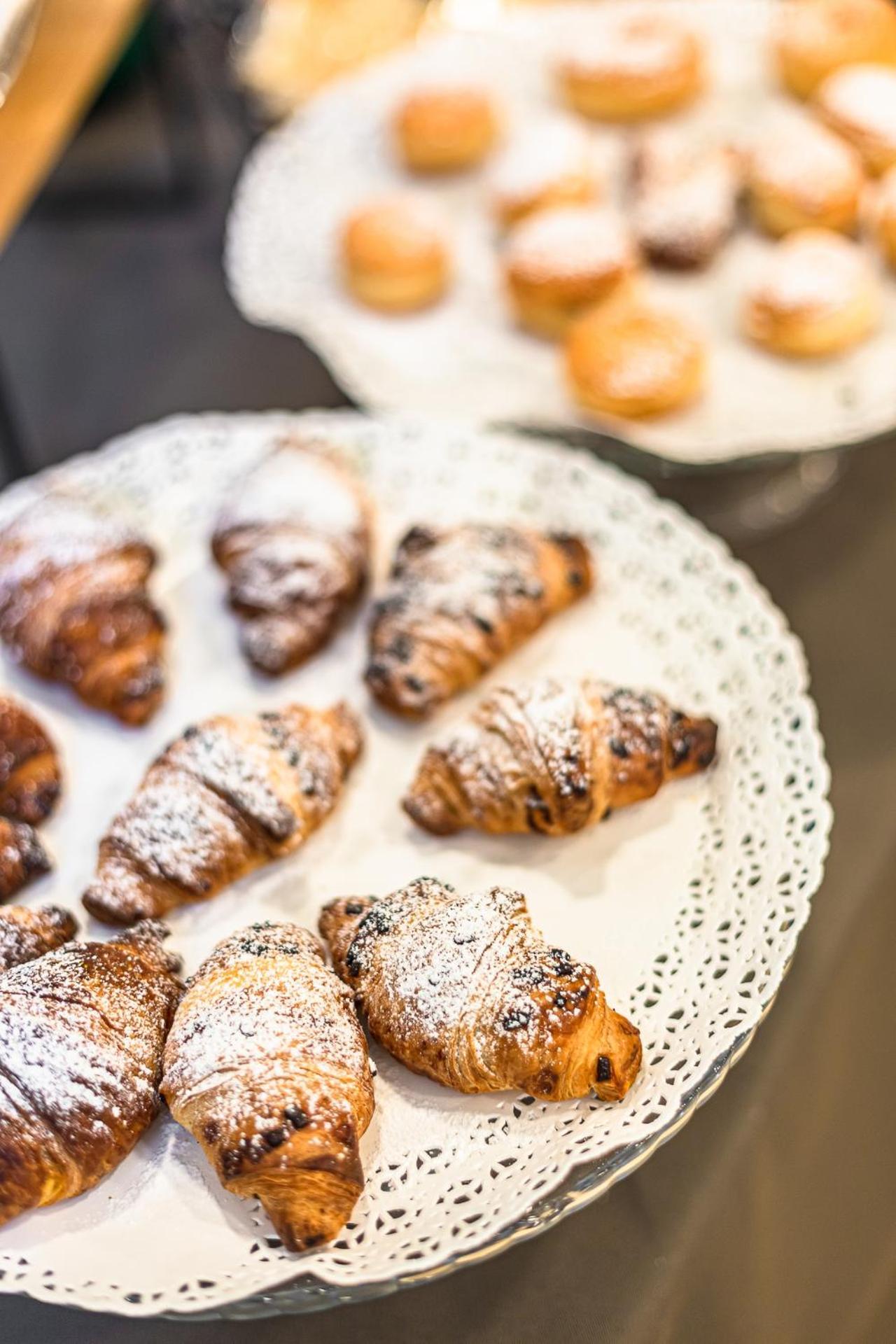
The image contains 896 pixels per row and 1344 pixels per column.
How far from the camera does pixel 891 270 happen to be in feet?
6.62

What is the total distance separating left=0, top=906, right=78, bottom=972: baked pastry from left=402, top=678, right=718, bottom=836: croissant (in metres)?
0.36

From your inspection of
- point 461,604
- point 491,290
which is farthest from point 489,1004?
point 491,290

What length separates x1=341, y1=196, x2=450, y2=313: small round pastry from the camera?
194 cm

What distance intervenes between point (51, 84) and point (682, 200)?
3.13 ft

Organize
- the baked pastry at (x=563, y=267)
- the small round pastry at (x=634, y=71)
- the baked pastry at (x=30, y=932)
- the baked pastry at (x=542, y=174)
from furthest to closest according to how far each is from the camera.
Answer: the small round pastry at (x=634, y=71) < the baked pastry at (x=542, y=174) < the baked pastry at (x=563, y=267) < the baked pastry at (x=30, y=932)

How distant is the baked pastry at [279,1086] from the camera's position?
1.03 meters

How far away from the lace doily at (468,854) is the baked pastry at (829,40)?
1.09 meters

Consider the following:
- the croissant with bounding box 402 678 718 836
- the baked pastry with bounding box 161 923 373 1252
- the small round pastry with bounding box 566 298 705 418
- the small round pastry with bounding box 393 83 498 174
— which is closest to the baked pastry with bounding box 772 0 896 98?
the small round pastry with bounding box 393 83 498 174

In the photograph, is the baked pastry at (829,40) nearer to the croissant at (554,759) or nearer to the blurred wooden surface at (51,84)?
the blurred wooden surface at (51,84)

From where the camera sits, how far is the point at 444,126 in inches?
85.4

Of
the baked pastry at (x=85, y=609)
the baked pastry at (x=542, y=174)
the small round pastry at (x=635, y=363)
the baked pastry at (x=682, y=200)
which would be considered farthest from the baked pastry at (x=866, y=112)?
the baked pastry at (x=85, y=609)

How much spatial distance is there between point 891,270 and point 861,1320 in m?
1.51

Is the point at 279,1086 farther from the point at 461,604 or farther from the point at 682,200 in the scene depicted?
the point at 682,200

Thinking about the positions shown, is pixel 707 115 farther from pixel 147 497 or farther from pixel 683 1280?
pixel 683 1280
